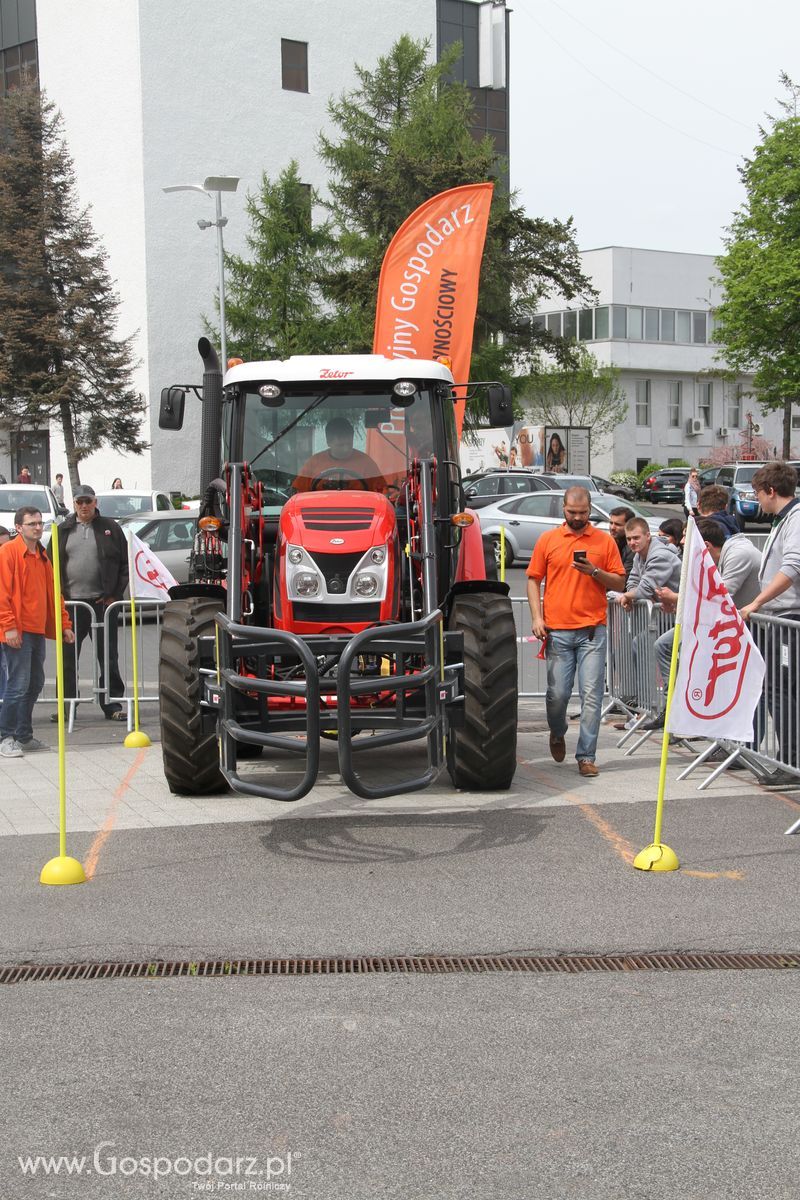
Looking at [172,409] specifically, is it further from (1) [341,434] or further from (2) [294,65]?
(2) [294,65]

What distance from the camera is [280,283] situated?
4319 centimetres

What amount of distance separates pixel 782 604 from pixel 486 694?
6.92 feet

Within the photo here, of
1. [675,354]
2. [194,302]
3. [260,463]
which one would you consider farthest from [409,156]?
[260,463]

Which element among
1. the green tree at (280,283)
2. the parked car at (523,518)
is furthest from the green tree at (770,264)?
the parked car at (523,518)

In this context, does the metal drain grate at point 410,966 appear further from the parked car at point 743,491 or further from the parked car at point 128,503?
the parked car at point 743,491

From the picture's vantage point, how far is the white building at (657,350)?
229 feet

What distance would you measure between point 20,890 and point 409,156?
130ft

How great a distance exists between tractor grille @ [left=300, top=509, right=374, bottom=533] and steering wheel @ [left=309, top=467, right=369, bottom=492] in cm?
54

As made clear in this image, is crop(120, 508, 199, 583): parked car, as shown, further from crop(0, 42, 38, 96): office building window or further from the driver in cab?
crop(0, 42, 38, 96): office building window

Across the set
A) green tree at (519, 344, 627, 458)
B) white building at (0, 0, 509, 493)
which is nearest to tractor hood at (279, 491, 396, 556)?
white building at (0, 0, 509, 493)

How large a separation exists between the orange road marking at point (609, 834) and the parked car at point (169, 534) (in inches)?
479

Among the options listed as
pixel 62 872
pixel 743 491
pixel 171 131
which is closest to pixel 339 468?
pixel 62 872

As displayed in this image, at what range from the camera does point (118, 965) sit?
574 cm

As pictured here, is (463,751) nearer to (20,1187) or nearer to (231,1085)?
(231,1085)
